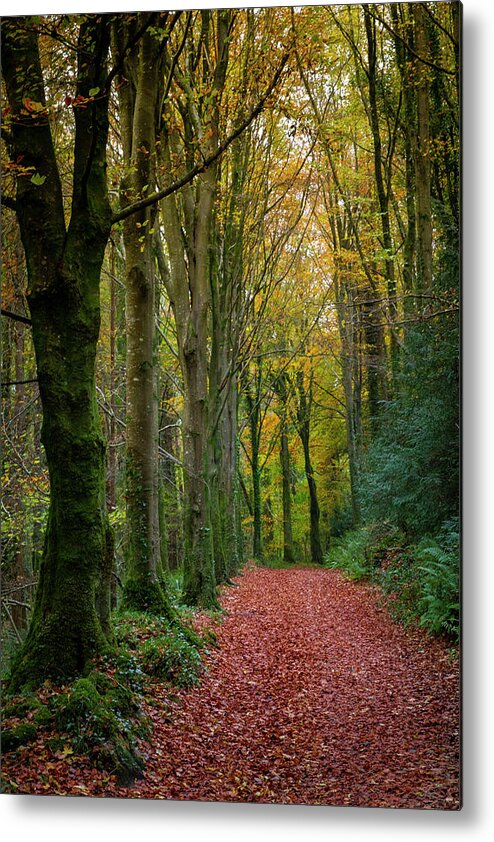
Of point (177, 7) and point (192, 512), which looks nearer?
point (177, 7)

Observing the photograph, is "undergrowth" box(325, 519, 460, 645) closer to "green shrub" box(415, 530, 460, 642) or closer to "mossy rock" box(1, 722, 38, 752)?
"green shrub" box(415, 530, 460, 642)

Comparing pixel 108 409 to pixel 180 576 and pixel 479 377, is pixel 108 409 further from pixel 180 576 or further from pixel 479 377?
pixel 479 377

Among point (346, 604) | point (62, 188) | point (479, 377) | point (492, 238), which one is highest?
point (62, 188)

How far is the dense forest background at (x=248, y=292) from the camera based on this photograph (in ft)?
12.6

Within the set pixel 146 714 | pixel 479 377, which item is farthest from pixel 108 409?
pixel 479 377

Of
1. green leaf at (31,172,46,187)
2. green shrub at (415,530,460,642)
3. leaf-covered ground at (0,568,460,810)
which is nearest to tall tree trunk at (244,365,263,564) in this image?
leaf-covered ground at (0,568,460,810)

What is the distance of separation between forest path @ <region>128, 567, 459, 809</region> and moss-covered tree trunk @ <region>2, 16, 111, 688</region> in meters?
0.76

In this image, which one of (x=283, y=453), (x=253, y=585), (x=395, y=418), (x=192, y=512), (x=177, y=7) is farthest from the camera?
(x=192, y=512)

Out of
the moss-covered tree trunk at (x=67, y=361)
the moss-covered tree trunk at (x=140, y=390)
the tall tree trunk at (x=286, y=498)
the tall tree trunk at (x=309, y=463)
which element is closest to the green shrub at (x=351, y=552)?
the tall tree trunk at (x=309, y=463)

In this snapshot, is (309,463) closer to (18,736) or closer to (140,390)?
(140,390)

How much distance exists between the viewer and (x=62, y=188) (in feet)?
13.1

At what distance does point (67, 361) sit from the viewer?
151 inches

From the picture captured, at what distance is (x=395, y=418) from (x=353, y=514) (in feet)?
2.50

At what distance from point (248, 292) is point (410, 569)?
11.8 ft
